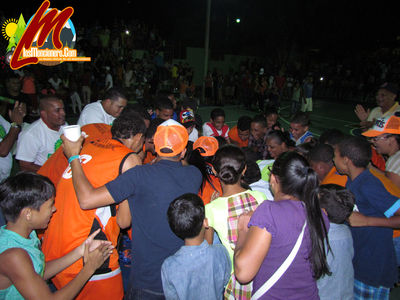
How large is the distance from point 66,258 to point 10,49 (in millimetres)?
12799

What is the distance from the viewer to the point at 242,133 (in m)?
5.58

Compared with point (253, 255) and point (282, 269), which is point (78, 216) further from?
point (282, 269)

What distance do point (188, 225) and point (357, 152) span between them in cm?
186

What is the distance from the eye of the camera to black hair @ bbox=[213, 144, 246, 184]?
7.26ft

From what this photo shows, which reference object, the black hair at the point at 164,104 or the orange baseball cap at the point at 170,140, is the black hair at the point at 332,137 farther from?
the black hair at the point at 164,104

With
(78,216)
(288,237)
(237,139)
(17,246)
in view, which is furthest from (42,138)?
(237,139)

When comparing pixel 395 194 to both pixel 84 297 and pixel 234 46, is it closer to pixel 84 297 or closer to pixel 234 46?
pixel 84 297

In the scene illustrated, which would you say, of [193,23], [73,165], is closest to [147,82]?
[193,23]

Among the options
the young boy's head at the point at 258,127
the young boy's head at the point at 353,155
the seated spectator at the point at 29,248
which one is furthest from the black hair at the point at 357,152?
the young boy's head at the point at 258,127

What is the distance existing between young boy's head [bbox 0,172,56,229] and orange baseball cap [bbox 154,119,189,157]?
837 mm

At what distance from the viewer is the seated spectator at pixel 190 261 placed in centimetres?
196

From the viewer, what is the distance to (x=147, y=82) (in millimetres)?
17688

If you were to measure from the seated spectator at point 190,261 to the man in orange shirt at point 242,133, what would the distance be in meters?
3.65

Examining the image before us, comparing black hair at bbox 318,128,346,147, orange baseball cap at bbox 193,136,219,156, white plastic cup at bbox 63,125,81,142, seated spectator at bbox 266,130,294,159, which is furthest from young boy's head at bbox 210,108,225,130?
white plastic cup at bbox 63,125,81,142
